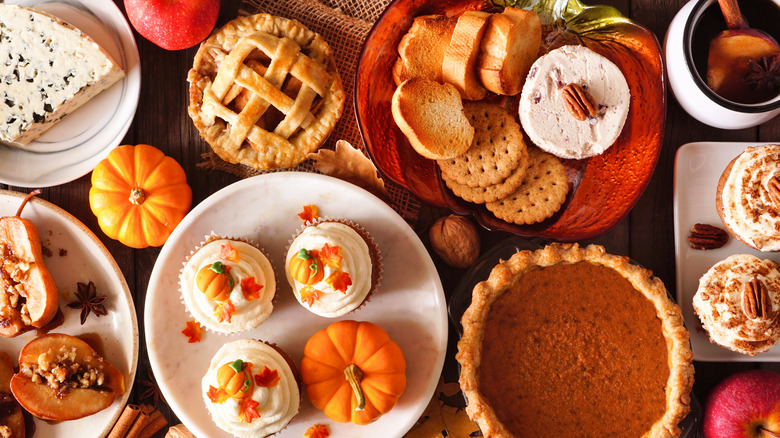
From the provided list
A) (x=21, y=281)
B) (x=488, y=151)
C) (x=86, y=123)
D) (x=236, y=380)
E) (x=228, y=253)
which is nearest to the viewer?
(x=236, y=380)

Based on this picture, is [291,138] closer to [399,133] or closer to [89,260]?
[399,133]

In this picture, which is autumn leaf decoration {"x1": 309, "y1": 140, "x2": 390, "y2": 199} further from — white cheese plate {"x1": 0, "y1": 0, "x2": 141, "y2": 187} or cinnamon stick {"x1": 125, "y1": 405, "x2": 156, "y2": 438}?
cinnamon stick {"x1": 125, "y1": 405, "x2": 156, "y2": 438}

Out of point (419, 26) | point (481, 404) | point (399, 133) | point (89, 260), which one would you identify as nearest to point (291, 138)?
point (399, 133)

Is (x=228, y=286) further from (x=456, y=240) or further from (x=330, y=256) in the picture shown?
(x=456, y=240)

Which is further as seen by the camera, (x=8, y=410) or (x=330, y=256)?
(x=8, y=410)

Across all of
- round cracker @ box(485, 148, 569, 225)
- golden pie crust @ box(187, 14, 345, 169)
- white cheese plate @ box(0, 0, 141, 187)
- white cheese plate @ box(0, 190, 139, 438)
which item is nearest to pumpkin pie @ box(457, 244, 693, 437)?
round cracker @ box(485, 148, 569, 225)

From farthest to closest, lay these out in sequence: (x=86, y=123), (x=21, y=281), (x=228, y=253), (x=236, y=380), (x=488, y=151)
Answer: (x=86, y=123)
(x=21, y=281)
(x=488, y=151)
(x=228, y=253)
(x=236, y=380)

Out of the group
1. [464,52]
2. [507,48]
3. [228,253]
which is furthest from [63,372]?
[507,48]

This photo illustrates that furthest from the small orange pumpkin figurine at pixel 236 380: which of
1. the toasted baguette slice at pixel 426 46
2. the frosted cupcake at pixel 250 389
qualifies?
the toasted baguette slice at pixel 426 46
